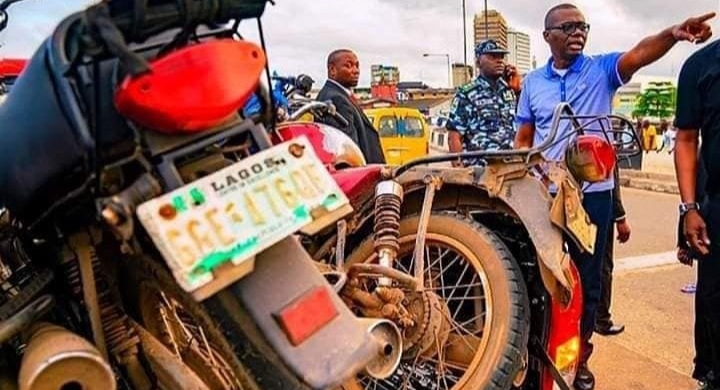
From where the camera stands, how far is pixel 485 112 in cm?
490

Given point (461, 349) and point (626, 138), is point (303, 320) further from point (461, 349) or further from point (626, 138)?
point (626, 138)

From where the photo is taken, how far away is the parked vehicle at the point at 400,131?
49.3ft

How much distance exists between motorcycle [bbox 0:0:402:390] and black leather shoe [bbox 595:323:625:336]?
307 centimetres

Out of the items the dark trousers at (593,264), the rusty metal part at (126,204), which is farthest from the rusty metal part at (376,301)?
the dark trousers at (593,264)

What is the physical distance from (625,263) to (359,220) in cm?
422

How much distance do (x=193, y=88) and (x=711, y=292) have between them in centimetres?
261

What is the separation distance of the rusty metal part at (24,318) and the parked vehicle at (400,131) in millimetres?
13233

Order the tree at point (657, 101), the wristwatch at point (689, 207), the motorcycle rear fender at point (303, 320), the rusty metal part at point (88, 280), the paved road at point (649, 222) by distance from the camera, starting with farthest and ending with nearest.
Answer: the tree at point (657, 101) → the paved road at point (649, 222) → the wristwatch at point (689, 207) → the rusty metal part at point (88, 280) → the motorcycle rear fender at point (303, 320)

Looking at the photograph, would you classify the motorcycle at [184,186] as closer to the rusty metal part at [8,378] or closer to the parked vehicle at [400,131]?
the rusty metal part at [8,378]

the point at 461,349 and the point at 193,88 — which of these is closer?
the point at 193,88

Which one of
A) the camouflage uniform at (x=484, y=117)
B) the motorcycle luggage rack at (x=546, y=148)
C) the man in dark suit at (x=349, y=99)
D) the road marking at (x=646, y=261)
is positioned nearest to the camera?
the motorcycle luggage rack at (x=546, y=148)

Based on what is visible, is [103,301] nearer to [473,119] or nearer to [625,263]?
[473,119]

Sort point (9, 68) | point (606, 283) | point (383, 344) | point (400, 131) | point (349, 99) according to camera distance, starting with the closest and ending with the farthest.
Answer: point (383, 344) < point (9, 68) < point (606, 283) < point (349, 99) < point (400, 131)

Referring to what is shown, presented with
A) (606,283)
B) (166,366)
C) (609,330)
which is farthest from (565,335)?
(609,330)
